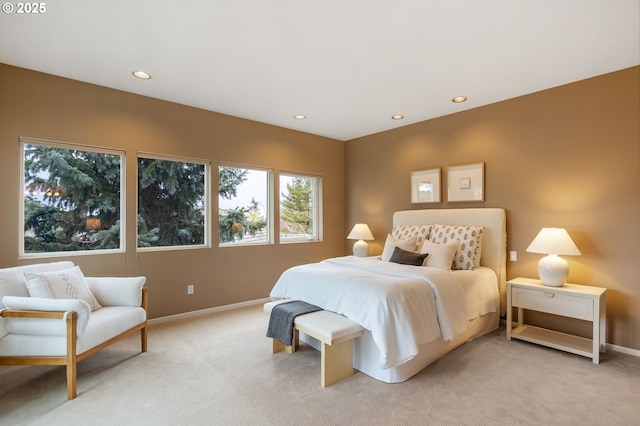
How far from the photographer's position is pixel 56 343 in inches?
86.6

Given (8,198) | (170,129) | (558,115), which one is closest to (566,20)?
(558,115)

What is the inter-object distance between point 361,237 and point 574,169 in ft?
9.32

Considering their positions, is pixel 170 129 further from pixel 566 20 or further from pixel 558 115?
pixel 558 115

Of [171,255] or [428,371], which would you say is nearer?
[428,371]

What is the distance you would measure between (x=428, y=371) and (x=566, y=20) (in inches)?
113

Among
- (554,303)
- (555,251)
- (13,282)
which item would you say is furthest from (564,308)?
→ (13,282)

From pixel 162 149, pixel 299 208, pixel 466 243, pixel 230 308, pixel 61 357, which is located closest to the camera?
pixel 61 357

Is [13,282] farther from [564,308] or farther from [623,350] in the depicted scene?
[623,350]

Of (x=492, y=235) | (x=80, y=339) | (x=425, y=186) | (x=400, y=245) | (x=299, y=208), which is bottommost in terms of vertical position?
(x=80, y=339)

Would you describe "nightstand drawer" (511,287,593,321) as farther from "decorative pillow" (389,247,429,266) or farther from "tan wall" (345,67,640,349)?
"decorative pillow" (389,247,429,266)

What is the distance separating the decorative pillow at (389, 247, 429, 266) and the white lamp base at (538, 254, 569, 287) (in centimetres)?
111

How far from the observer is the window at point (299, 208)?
201 inches

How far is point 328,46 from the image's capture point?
260 cm

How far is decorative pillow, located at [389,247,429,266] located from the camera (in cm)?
350
